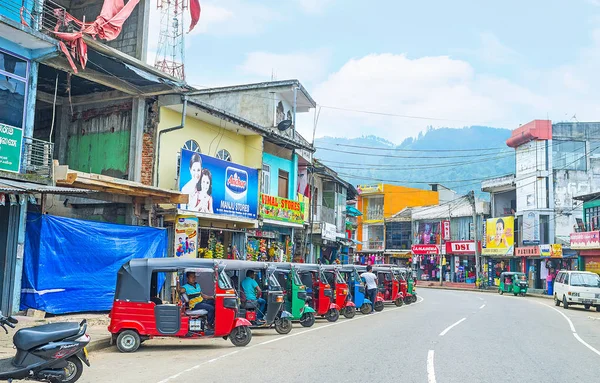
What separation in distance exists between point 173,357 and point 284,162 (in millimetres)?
19697

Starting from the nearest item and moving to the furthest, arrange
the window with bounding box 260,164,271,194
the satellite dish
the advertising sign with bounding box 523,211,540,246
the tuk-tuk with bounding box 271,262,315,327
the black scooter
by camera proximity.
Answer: the black scooter
the tuk-tuk with bounding box 271,262,315,327
the window with bounding box 260,164,271,194
the satellite dish
the advertising sign with bounding box 523,211,540,246

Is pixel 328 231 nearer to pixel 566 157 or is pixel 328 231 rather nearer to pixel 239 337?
pixel 239 337

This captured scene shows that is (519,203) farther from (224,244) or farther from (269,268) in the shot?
(269,268)

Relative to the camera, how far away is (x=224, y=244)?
25328 mm

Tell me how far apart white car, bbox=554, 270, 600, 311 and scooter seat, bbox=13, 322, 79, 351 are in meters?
25.5

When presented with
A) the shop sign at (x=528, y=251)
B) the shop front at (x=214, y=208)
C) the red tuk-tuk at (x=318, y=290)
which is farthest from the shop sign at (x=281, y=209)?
the shop sign at (x=528, y=251)

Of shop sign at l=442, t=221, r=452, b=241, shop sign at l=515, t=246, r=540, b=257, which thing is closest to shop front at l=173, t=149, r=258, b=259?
shop sign at l=515, t=246, r=540, b=257

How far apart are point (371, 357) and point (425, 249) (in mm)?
53338

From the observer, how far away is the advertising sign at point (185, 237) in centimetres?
2003

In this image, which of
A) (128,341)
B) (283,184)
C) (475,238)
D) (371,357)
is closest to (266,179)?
(283,184)

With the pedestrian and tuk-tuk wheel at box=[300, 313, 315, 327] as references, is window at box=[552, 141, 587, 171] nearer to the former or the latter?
the pedestrian

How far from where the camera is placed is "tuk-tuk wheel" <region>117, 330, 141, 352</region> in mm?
11602

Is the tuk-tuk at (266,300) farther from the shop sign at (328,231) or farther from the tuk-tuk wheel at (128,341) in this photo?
the shop sign at (328,231)

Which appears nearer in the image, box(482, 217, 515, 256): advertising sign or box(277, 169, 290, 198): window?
box(277, 169, 290, 198): window
